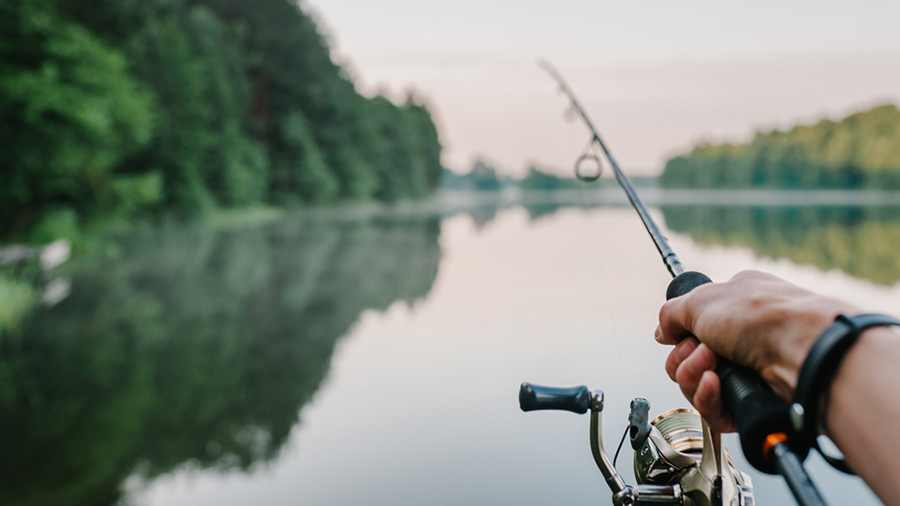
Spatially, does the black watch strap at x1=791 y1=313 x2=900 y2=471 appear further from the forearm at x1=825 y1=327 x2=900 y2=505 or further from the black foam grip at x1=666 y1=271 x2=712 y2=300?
the black foam grip at x1=666 y1=271 x2=712 y2=300

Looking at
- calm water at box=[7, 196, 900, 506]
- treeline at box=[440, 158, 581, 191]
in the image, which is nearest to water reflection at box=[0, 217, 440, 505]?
calm water at box=[7, 196, 900, 506]

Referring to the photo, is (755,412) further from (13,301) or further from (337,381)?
(13,301)

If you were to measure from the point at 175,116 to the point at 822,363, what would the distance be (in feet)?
106

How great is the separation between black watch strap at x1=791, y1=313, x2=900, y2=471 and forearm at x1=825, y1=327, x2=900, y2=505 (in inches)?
0.4

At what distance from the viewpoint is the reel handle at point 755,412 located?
0.92 meters

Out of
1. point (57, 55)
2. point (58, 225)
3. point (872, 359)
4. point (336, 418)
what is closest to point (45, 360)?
point (336, 418)

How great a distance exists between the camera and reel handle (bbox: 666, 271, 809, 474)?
92cm

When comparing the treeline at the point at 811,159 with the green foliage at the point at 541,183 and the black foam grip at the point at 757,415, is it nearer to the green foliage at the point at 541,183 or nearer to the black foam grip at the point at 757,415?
the green foliage at the point at 541,183

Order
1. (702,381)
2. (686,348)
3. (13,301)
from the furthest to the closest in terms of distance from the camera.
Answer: (13,301)
(686,348)
(702,381)

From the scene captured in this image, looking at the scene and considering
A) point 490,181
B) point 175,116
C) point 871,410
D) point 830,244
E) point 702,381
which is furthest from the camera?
point 490,181

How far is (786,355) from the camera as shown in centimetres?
90

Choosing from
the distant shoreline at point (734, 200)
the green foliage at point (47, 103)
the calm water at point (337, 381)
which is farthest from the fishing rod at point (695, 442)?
the distant shoreline at point (734, 200)

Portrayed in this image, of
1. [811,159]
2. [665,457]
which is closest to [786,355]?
[665,457]

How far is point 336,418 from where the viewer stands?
5.57m
